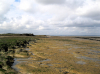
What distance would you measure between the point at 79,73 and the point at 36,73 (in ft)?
12.5

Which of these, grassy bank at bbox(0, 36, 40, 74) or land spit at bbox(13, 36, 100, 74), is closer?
grassy bank at bbox(0, 36, 40, 74)

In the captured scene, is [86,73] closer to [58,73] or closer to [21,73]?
[58,73]

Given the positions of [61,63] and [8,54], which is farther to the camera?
[8,54]

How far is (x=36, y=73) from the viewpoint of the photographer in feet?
24.4

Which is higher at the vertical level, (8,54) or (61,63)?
(8,54)

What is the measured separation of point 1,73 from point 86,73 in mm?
7243

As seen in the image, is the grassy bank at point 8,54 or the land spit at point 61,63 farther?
the land spit at point 61,63

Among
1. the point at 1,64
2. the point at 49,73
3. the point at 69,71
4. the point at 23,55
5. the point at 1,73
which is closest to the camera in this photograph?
the point at 1,73

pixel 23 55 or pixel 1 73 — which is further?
pixel 23 55

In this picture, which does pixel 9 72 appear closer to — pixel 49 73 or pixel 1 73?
pixel 1 73

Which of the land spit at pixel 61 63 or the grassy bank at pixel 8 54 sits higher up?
the grassy bank at pixel 8 54

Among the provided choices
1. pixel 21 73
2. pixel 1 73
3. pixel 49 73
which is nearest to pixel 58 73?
pixel 49 73

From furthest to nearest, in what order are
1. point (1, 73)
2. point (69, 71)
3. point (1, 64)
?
1. point (1, 64)
2. point (69, 71)
3. point (1, 73)

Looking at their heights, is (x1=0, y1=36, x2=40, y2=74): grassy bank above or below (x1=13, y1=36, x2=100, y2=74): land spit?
above
